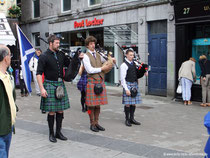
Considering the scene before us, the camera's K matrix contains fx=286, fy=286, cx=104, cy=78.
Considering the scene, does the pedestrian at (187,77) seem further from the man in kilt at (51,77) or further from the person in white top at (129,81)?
the man in kilt at (51,77)

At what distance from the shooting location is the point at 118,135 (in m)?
5.98

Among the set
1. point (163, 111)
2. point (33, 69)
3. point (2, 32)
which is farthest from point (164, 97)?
point (2, 32)

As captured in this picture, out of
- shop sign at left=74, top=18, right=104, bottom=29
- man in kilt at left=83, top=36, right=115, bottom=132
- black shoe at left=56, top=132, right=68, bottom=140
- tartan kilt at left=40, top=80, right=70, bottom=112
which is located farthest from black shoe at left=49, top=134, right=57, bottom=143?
shop sign at left=74, top=18, right=104, bottom=29

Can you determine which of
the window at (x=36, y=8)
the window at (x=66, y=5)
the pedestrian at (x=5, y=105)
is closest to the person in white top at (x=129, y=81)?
the pedestrian at (x=5, y=105)

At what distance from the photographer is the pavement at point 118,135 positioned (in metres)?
4.84

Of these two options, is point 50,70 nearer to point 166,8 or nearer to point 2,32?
point 166,8

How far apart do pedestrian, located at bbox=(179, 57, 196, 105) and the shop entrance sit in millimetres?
1510

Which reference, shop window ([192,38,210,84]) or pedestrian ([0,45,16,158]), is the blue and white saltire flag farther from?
shop window ([192,38,210,84])

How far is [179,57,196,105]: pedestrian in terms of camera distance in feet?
32.8

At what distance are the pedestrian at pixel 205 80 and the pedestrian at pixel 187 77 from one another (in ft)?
1.06

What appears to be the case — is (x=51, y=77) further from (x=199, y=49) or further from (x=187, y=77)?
(x=199, y=49)

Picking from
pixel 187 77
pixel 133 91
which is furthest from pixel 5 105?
pixel 187 77

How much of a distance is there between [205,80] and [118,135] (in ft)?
16.5

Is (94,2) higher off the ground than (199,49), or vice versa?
(94,2)
